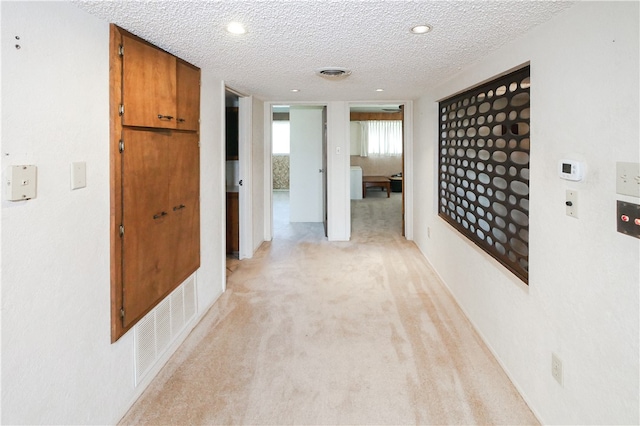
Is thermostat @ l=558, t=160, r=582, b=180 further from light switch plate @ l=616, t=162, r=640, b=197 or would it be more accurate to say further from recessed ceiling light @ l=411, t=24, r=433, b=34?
recessed ceiling light @ l=411, t=24, r=433, b=34

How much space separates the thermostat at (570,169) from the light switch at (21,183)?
2.00 metres

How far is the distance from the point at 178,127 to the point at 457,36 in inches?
67.0

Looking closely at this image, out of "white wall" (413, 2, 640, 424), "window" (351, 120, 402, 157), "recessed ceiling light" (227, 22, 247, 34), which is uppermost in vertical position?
"window" (351, 120, 402, 157)

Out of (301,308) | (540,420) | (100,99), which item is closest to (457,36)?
(100,99)

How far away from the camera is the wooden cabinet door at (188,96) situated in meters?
2.40

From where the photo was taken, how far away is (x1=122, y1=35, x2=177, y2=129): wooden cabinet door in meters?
1.85

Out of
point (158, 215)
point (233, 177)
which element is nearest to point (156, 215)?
point (158, 215)

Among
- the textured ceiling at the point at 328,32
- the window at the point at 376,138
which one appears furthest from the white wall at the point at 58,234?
the window at the point at 376,138

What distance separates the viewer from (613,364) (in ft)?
4.26

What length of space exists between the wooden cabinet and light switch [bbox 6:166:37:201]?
46 cm

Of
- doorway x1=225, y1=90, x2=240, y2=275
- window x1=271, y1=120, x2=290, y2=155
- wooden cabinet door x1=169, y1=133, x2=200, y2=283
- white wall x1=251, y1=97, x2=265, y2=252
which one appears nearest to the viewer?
wooden cabinet door x1=169, y1=133, x2=200, y2=283

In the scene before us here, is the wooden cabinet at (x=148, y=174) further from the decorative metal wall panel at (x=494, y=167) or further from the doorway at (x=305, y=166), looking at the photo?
the doorway at (x=305, y=166)

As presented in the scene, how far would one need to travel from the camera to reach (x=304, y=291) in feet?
11.3

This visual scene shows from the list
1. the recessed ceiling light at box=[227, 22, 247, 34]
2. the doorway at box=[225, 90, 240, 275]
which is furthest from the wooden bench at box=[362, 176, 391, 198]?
the recessed ceiling light at box=[227, 22, 247, 34]
